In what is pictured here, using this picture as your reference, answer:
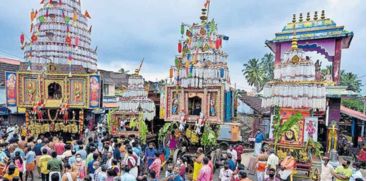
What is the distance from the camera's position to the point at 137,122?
47.2 ft

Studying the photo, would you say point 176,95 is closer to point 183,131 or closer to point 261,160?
point 183,131

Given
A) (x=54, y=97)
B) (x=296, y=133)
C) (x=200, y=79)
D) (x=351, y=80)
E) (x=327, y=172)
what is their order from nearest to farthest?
(x=327, y=172) → (x=296, y=133) → (x=200, y=79) → (x=54, y=97) → (x=351, y=80)

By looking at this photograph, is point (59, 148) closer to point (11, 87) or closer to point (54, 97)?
point (54, 97)

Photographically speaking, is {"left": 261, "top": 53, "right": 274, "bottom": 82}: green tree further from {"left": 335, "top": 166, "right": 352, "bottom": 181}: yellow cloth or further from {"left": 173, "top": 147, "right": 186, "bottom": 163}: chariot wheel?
{"left": 335, "top": 166, "right": 352, "bottom": 181}: yellow cloth

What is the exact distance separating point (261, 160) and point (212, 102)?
13.8 ft

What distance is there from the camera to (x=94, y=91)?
56.2 ft

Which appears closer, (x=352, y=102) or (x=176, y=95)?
(x=176, y=95)

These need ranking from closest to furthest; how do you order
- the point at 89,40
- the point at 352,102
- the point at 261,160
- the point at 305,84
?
the point at 261,160
the point at 305,84
the point at 352,102
the point at 89,40

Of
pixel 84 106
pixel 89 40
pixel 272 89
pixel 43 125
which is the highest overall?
pixel 89 40

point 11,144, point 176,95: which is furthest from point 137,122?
point 11,144

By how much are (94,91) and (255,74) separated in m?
33.0

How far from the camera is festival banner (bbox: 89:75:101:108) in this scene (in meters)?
17.1

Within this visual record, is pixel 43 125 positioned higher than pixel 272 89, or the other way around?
pixel 272 89

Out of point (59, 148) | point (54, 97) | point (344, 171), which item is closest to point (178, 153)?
point (59, 148)
